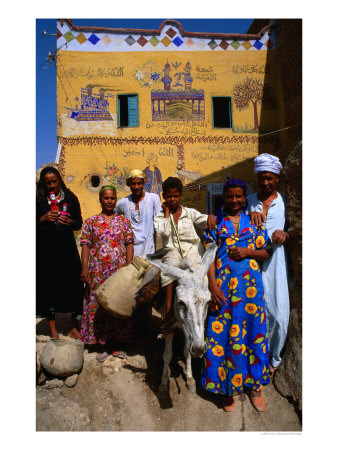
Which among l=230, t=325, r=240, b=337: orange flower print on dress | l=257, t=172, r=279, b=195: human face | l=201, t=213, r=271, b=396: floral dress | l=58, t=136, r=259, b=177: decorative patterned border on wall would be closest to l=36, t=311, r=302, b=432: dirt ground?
l=201, t=213, r=271, b=396: floral dress

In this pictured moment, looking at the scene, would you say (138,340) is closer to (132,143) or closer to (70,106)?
(132,143)

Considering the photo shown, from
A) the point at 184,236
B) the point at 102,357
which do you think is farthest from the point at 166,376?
the point at 184,236

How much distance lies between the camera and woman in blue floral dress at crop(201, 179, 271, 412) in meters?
2.53

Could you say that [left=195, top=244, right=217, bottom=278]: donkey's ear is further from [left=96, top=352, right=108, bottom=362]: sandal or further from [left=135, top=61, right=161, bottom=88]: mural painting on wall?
[left=135, top=61, right=161, bottom=88]: mural painting on wall

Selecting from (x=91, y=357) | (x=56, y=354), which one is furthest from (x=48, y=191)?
(x=91, y=357)

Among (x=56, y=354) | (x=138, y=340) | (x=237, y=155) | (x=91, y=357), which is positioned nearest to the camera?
(x=56, y=354)

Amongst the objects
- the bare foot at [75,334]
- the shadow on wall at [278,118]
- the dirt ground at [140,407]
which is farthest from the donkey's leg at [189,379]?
the shadow on wall at [278,118]

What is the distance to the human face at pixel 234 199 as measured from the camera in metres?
2.61

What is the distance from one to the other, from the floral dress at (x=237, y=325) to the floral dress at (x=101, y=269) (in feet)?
3.79

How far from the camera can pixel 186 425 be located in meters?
2.56

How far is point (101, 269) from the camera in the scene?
323cm

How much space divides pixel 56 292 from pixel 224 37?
10.7 meters

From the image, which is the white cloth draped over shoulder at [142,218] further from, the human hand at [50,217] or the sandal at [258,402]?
the sandal at [258,402]

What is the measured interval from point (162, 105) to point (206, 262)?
29.3ft
